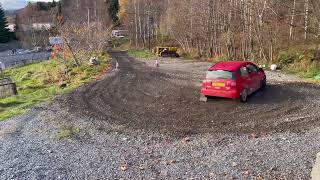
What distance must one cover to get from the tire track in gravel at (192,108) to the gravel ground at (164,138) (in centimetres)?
3

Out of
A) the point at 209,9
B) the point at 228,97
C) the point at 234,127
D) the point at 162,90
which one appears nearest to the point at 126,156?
the point at 234,127

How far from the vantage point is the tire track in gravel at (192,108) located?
1119 centimetres

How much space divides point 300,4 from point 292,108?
58.8ft

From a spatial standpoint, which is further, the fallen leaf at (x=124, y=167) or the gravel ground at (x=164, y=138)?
the fallen leaf at (x=124, y=167)

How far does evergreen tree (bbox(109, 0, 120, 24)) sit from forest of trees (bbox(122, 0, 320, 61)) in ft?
100

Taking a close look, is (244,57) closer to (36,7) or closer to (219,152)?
(219,152)

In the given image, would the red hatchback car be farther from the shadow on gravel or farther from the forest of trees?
the forest of trees

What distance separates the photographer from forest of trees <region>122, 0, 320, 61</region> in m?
27.5

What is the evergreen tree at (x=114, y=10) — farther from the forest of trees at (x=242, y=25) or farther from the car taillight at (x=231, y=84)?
the car taillight at (x=231, y=84)

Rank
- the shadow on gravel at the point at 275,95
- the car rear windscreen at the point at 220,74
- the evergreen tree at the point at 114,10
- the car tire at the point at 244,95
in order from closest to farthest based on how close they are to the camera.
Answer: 1. the car rear windscreen at the point at 220,74
2. the car tire at the point at 244,95
3. the shadow on gravel at the point at 275,95
4. the evergreen tree at the point at 114,10

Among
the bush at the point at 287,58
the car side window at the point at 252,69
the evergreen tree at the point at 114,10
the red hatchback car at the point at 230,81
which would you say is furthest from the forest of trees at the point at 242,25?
the evergreen tree at the point at 114,10

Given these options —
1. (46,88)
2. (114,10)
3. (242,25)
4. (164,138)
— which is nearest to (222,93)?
(164,138)

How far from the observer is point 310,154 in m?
8.51

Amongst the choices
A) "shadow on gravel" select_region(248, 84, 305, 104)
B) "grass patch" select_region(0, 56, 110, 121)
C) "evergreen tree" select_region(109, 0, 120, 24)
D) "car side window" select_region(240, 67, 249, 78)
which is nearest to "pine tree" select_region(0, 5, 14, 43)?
"evergreen tree" select_region(109, 0, 120, 24)
